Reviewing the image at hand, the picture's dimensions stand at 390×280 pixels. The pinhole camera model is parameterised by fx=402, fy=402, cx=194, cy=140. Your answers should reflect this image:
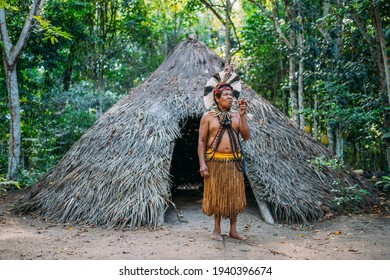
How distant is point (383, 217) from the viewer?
6090 mm

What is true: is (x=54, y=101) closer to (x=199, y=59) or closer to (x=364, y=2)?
(x=199, y=59)

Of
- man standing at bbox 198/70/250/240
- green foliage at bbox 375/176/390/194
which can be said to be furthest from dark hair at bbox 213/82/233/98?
green foliage at bbox 375/176/390/194

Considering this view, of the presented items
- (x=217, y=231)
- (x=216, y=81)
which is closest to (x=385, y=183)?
(x=217, y=231)

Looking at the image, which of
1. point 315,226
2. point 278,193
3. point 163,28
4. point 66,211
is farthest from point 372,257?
point 163,28

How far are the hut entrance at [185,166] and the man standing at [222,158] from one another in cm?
444

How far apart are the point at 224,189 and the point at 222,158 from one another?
346mm

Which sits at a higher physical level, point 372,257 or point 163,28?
point 163,28

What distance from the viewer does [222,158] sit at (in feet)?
14.8

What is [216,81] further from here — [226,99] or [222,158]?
[222,158]

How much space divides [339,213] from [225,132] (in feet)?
9.24

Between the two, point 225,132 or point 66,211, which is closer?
point 225,132

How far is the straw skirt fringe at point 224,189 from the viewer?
447 cm

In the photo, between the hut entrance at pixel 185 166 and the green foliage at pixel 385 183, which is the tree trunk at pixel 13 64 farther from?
the green foliage at pixel 385 183

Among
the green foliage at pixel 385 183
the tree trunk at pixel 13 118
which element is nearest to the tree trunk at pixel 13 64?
the tree trunk at pixel 13 118
